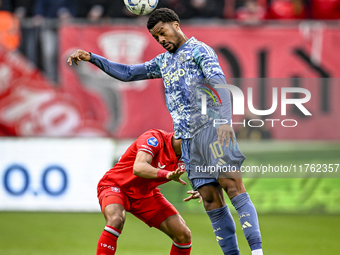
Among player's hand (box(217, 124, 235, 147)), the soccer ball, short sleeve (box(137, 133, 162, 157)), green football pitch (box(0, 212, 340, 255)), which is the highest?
the soccer ball

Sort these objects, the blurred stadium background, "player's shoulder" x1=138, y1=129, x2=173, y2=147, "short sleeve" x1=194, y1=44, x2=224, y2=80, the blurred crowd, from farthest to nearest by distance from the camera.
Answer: the blurred crowd → the blurred stadium background → "player's shoulder" x1=138, y1=129, x2=173, y2=147 → "short sleeve" x1=194, y1=44, x2=224, y2=80

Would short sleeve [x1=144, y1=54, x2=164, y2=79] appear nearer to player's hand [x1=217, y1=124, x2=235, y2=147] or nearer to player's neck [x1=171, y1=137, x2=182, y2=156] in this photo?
player's neck [x1=171, y1=137, x2=182, y2=156]

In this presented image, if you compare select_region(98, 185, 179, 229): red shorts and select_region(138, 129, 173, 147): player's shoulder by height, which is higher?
select_region(138, 129, 173, 147): player's shoulder

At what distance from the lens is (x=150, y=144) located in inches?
143

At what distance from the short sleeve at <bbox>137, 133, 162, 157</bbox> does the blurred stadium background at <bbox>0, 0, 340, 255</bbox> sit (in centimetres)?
330

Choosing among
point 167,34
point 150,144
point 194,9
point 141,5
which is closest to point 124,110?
point 194,9

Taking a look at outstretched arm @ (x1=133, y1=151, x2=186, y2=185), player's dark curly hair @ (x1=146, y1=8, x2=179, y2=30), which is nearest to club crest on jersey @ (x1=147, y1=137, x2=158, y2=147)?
outstretched arm @ (x1=133, y1=151, x2=186, y2=185)

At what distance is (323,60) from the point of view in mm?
7281

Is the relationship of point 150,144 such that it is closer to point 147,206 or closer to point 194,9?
point 147,206

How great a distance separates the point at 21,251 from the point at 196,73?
2.66 metres

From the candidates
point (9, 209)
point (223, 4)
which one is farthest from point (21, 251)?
point (223, 4)

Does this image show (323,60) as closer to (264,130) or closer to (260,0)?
(264,130)

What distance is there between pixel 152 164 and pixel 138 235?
2155 mm

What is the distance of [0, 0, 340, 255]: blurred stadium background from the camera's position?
6914mm
